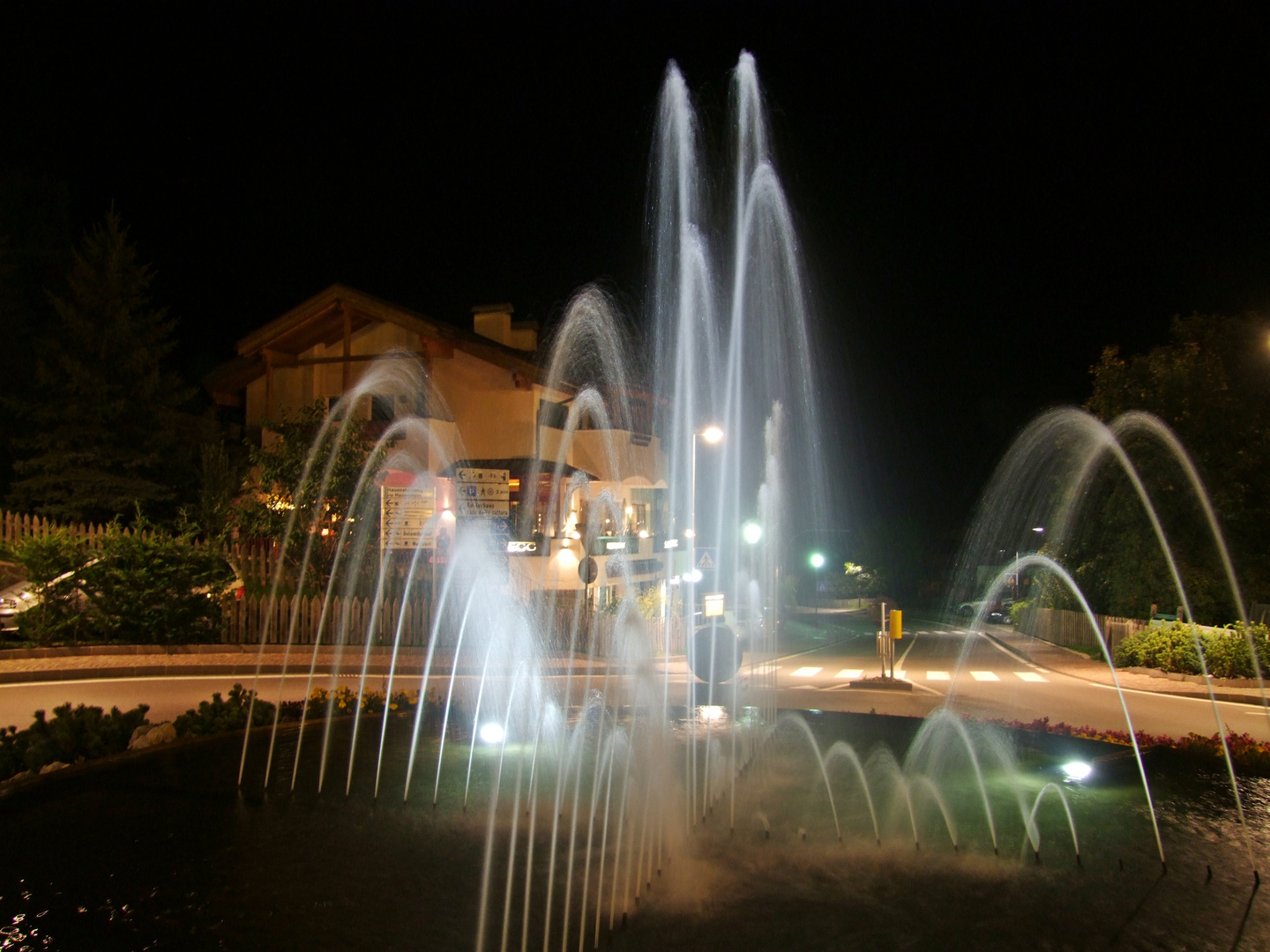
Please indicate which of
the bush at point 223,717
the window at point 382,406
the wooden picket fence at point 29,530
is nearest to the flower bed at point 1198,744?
the bush at point 223,717

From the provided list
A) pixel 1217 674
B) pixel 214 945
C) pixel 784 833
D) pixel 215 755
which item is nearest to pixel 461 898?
pixel 214 945

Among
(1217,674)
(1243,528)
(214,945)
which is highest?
(1243,528)

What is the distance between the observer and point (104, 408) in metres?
32.1

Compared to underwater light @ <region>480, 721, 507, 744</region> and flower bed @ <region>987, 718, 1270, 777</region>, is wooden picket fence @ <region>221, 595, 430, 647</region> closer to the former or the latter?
underwater light @ <region>480, 721, 507, 744</region>

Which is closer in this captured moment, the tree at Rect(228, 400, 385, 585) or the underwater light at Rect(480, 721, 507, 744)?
the underwater light at Rect(480, 721, 507, 744)

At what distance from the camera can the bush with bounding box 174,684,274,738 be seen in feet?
38.3

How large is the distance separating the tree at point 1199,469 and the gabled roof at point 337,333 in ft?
69.2

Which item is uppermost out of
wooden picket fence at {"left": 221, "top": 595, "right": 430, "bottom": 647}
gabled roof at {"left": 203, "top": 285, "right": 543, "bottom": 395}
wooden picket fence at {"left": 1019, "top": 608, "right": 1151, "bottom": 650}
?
gabled roof at {"left": 203, "top": 285, "right": 543, "bottom": 395}

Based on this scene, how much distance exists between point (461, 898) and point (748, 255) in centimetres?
1489

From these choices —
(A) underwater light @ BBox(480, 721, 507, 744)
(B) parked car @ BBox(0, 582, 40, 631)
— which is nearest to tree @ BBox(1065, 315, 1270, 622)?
(A) underwater light @ BBox(480, 721, 507, 744)

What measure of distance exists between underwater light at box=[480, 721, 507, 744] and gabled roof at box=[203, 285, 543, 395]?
18.9m

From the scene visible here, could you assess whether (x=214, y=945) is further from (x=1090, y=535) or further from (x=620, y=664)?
→ (x=1090, y=535)

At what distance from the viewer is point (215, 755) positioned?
35.6 ft

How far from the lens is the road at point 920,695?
1527 centimetres
